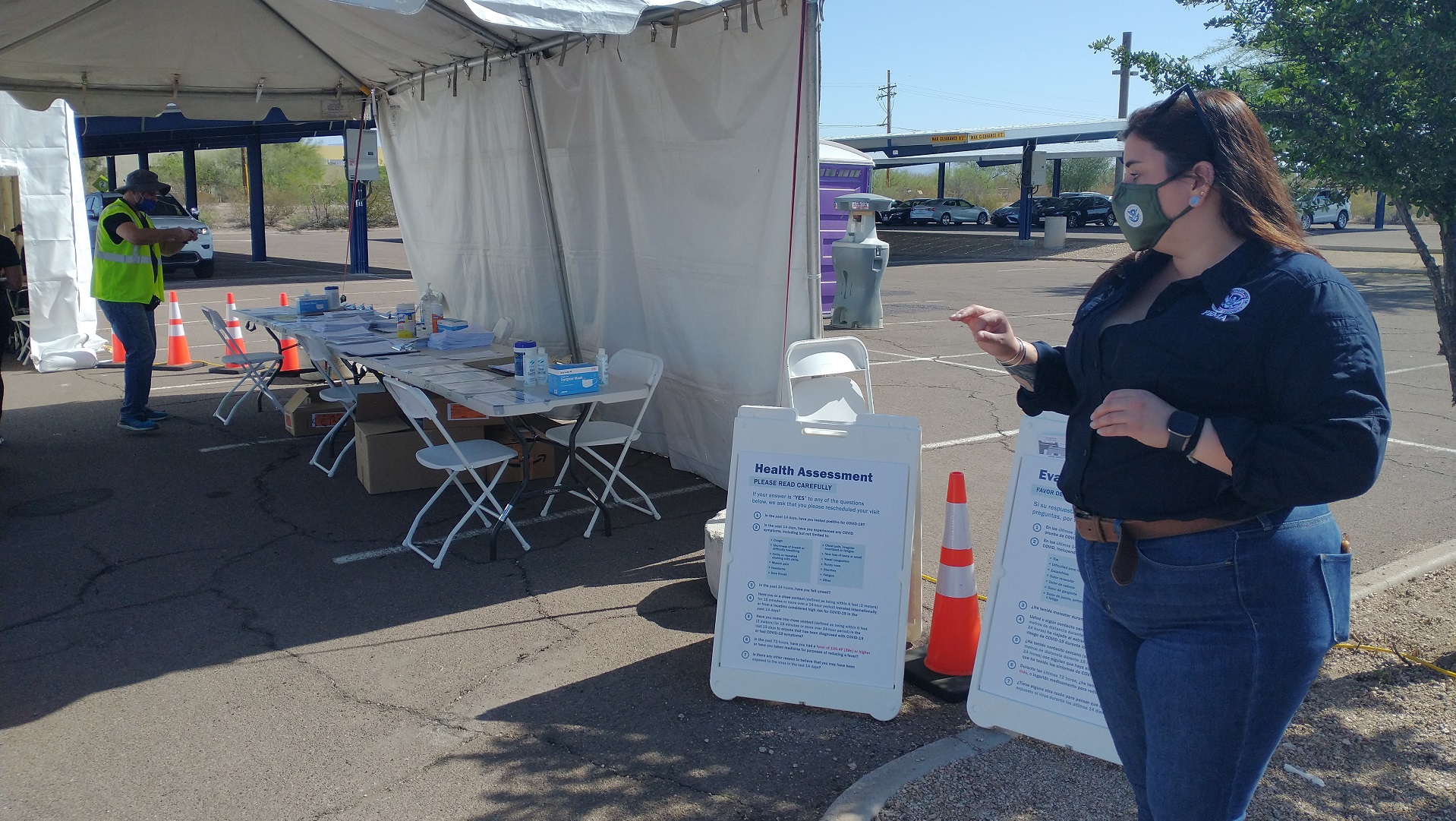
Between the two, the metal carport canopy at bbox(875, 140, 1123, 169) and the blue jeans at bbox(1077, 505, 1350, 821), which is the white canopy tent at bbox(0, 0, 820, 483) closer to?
the blue jeans at bbox(1077, 505, 1350, 821)

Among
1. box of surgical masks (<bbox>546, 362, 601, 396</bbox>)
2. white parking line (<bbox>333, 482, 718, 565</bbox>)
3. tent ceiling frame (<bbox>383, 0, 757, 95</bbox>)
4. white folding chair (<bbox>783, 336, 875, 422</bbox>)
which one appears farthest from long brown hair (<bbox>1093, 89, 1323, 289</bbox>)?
white parking line (<bbox>333, 482, 718, 565</bbox>)

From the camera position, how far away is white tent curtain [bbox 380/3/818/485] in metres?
5.34

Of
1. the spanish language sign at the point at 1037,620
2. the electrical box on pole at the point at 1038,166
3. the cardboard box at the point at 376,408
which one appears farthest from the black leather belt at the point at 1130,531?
the electrical box on pole at the point at 1038,166

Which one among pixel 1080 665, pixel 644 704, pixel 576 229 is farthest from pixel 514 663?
pixel 576 229

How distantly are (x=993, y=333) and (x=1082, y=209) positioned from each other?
144 feet

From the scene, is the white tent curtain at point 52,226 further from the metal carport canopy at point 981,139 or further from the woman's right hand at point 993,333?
the metal carport canopy at point 981,139

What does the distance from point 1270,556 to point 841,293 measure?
12754 mm

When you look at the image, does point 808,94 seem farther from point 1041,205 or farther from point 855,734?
point 1041,205

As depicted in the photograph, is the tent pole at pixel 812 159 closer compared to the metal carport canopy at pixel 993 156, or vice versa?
the tent pole at pixel 812 159

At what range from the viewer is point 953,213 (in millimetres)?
47656

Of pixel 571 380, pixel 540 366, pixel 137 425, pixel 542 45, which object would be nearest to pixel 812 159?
pixel 571 380

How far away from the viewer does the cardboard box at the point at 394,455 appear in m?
6.47

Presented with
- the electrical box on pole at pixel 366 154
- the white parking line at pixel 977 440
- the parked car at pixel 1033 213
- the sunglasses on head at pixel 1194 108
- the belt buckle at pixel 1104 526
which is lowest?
the white parking line at pixel 977 440

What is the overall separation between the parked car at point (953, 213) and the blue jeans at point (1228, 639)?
4757 centimetres
